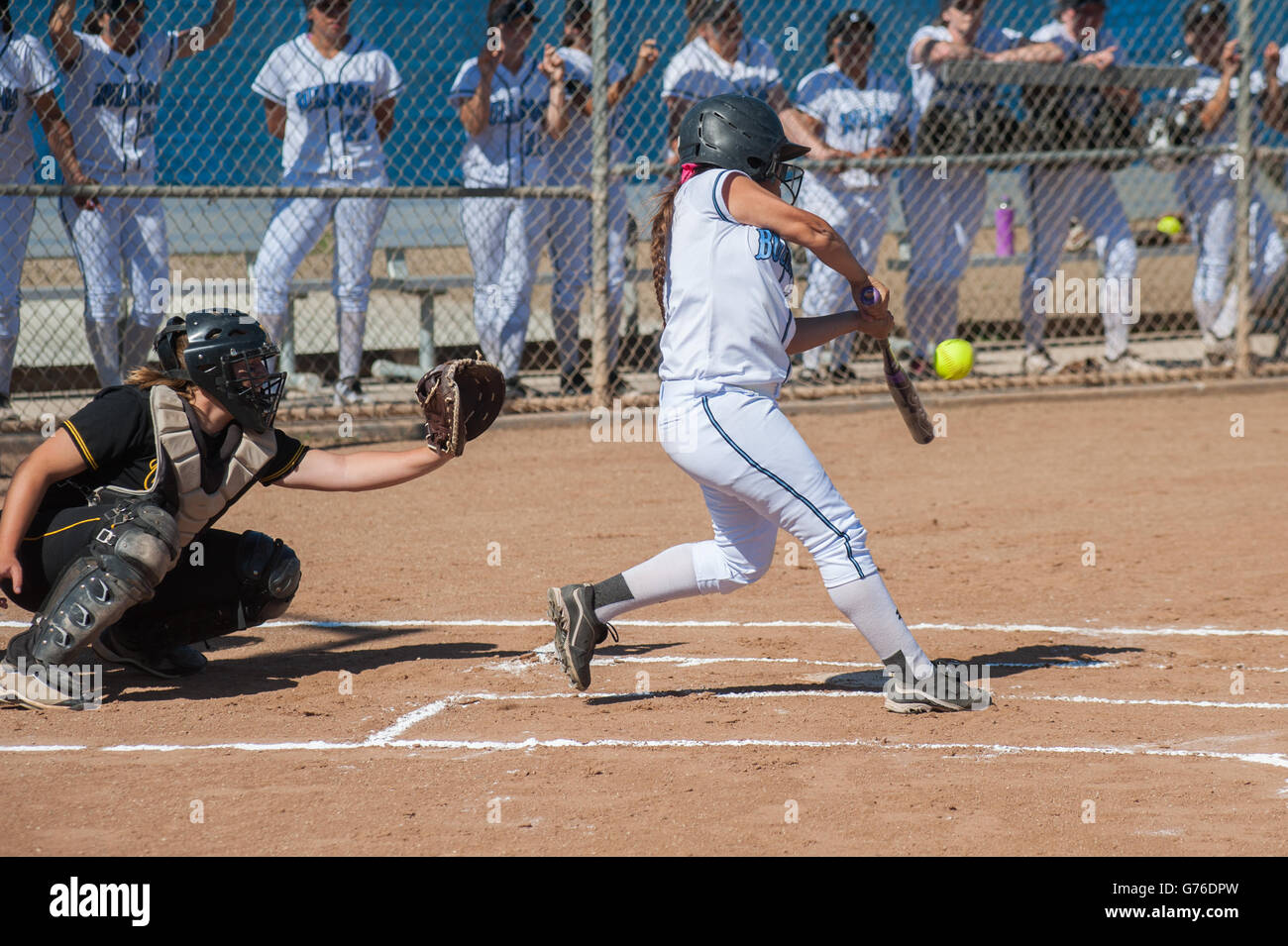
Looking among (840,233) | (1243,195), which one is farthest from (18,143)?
(1243,195)

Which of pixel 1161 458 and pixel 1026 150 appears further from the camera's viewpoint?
pixel 1026 150

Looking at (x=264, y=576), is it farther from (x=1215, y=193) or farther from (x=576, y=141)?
(x=1215, y=193)

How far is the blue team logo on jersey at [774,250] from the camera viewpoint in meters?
4.12

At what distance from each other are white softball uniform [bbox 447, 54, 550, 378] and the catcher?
493cm

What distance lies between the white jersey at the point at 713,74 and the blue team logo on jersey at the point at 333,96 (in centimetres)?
197

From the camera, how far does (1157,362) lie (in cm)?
1158

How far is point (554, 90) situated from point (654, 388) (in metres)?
2.26

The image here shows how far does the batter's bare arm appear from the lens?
4492 millimetres

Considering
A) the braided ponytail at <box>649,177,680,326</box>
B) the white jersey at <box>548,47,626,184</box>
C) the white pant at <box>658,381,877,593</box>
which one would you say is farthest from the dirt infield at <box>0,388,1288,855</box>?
the white jersey at <box>548,47,626,184</box>

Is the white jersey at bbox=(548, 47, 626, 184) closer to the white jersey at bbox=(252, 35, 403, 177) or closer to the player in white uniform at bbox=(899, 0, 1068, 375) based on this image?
the white jersey at bbox=(252, 35, 403, 177)

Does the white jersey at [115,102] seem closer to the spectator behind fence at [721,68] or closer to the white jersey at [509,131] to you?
the white jersey at [509,131]

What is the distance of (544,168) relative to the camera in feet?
31.9

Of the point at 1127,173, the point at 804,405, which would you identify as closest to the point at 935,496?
the point at 804,405

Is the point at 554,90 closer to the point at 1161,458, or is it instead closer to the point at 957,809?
the point at 1161,458
